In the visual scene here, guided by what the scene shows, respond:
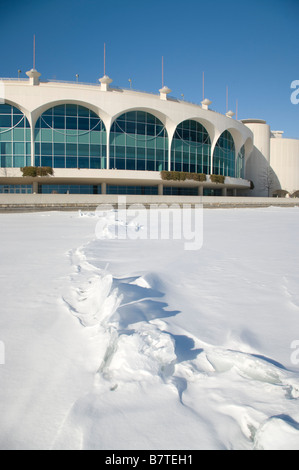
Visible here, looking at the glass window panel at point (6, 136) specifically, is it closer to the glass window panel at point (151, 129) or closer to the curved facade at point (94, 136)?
the curved facade at point (94, 136)

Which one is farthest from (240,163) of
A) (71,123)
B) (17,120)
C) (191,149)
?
(17,120)

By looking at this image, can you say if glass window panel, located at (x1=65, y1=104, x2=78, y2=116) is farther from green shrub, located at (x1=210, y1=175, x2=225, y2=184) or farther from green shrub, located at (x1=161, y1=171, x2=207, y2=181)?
green shrub, located at (x1=210, y1=175, x2=225, y2=184)

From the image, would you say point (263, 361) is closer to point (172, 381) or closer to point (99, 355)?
point (172, 381)

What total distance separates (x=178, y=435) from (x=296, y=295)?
3.64 m

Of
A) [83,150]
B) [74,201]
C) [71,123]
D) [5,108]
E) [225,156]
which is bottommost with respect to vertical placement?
[74,201]

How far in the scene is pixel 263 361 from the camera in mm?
2912

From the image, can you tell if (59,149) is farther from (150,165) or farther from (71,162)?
(150,165)

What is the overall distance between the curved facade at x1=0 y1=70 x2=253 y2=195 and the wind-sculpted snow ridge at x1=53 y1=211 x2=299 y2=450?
41.9 meters

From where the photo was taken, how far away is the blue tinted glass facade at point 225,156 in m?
57.0

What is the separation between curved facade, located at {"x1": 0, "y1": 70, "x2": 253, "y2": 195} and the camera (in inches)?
1698

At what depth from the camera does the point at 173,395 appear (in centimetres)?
246

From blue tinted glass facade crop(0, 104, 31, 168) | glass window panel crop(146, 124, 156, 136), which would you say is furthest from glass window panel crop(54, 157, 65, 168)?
glass window panel crop(146, 124, 156, 136)

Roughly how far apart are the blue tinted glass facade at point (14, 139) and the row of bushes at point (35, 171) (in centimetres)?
322

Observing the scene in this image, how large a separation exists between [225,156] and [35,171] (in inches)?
1423
